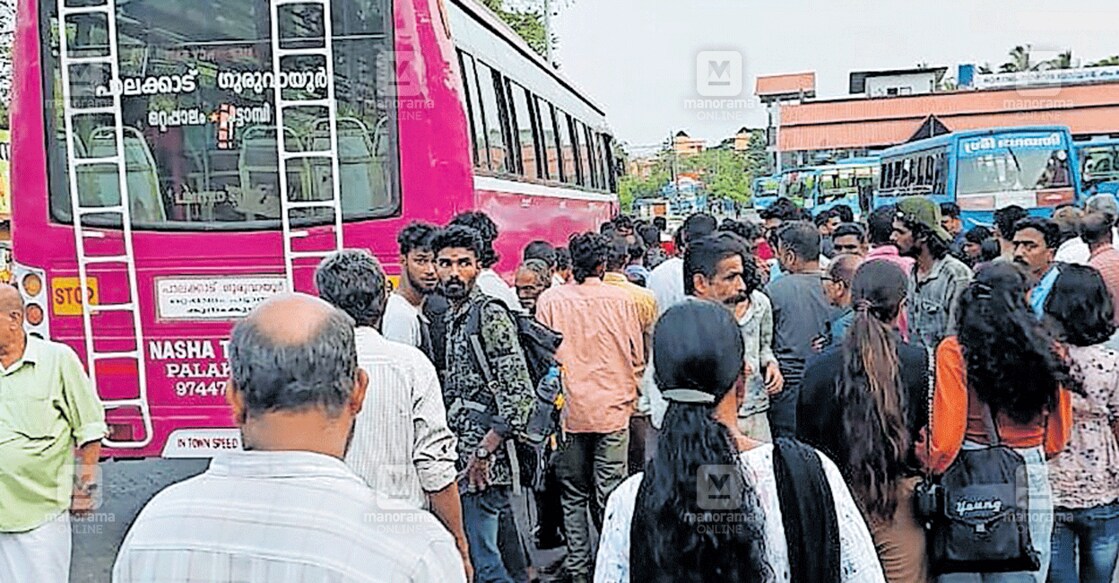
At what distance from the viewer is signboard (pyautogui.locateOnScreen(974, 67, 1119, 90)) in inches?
1744

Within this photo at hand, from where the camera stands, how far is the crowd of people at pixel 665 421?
2.14 meters

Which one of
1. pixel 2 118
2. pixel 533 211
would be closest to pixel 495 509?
pixel 533 211

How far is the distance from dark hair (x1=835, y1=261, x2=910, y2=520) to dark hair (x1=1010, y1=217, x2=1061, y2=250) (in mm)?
3193

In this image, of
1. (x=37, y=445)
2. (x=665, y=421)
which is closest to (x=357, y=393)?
(x=665, y=421)

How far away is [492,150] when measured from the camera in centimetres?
832

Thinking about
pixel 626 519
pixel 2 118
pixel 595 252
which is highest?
pixel 2 118

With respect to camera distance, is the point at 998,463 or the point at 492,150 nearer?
the point at 998,463

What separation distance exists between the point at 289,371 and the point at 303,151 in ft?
15.5

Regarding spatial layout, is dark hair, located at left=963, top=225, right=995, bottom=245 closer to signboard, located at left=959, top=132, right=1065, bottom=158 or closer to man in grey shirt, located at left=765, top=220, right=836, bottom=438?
man in grey shirt, located at left=765, top=220, right=836, bottom=438

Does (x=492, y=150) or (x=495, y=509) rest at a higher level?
(x=492, y=150)

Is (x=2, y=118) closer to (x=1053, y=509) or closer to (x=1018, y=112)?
(x=1053, y=509)

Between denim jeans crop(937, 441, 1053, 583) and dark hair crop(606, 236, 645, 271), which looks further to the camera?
dark hair crop(606, 236, 645, 271)

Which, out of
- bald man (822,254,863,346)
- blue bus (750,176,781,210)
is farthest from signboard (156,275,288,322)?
blue bus (750,176,781,210)

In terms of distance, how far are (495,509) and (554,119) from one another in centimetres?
769
